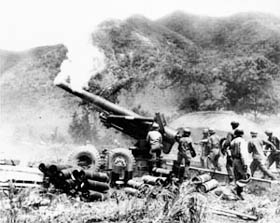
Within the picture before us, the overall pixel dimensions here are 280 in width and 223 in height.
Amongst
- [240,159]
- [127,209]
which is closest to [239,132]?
[240,159]

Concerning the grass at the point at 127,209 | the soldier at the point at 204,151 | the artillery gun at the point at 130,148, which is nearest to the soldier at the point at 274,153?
the soldier at the point at 204,151

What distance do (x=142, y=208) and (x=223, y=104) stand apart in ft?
78.8

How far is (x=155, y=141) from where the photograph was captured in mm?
9430

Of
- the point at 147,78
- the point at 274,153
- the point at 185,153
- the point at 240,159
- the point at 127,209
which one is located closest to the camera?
the point at 127,209

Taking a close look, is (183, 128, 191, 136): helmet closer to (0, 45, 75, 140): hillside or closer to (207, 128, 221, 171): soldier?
(207, 128, 221, 171): soldier

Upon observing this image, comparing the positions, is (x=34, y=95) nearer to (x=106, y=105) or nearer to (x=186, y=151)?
(x=106, y=105)

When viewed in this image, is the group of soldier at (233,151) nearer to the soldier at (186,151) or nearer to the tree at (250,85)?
the soldier at (186,151)

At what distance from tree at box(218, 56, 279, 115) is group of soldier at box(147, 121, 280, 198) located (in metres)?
16.2

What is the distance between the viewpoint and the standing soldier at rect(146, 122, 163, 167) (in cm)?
943

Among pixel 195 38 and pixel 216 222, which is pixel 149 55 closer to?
pixel 195 38

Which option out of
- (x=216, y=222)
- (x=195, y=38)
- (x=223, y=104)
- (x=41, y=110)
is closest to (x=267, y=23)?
(x=195, y=38)

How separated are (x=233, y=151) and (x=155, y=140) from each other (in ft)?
7.12

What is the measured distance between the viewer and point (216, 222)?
5480 millimetres

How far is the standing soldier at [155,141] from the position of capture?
9430 millimetres
